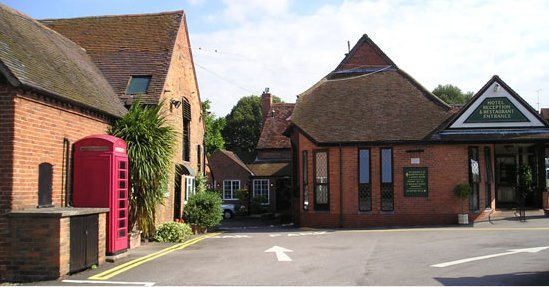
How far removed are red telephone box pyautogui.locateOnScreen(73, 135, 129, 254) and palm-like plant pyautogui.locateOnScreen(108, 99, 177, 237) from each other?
2.10m

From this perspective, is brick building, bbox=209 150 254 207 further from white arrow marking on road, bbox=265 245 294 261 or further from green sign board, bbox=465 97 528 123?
white arrow marking on road, bbox=265 245 294 261

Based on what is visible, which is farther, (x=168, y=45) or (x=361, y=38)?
(x=361, y=38)

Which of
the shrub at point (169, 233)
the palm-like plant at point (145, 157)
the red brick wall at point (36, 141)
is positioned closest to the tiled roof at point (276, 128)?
the shrub at point (169, 233)

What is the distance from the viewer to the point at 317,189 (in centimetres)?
2311

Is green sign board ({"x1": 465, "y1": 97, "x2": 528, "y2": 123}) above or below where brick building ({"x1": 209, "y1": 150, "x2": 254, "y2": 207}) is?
above

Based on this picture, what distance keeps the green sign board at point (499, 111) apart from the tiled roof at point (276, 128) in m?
18.9

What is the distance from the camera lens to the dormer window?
63.4 feet

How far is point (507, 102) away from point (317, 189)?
28.3 feet

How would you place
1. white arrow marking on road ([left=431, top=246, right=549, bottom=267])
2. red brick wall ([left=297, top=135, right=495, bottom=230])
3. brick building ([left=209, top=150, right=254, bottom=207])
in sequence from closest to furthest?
white arrow marking on road ([left=431, top=246, right=549, bottom=267])
red brick wall ([left=297, top=135, right=495, bottom=230])
brick building ([left=209, top=150, right=254, bottom=207])

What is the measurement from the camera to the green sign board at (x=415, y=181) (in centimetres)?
2200

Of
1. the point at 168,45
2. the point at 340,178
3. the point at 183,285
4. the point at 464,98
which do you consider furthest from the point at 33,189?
the point at 464,98

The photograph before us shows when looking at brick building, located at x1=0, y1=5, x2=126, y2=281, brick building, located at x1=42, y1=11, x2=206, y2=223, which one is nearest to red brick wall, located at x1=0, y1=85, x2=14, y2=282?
brick building, located at x1=0, y1=5, x2=126, y2=281

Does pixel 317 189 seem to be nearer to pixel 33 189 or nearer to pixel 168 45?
pixel 168 45

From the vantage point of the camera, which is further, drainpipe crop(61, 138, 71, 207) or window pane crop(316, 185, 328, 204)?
window pane crop(316, 185, 328, 204)
